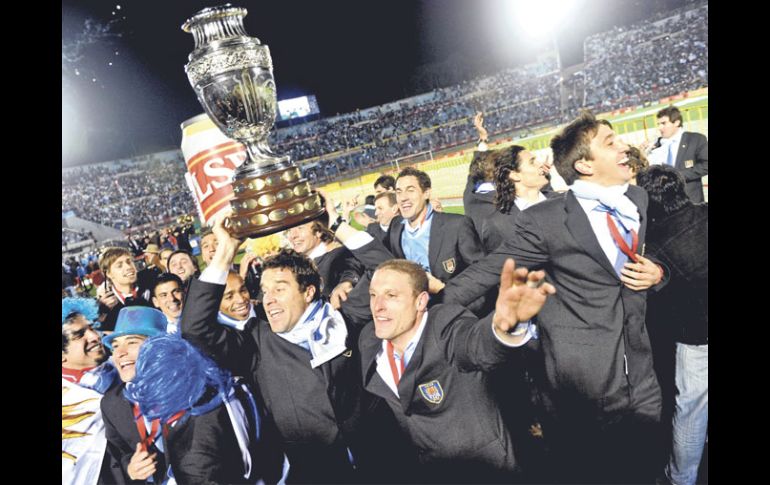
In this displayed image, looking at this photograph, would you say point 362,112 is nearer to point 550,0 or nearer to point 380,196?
point 380,196

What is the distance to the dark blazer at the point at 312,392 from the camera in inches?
84.0

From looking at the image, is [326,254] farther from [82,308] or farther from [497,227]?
[82,308]

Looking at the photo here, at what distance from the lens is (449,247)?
2289 millimetres

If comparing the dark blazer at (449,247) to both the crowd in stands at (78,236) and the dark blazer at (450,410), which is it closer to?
the dark blazer at (450,410)

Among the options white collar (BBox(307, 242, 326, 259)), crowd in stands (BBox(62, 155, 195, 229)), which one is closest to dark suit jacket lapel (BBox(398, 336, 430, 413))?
white collar (BBox(307, 242, 326, 259))

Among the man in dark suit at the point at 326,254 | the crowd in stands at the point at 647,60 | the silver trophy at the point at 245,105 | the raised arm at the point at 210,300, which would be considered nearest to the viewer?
the silver trophy at the point at 245,105

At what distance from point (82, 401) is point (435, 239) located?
2063 millimetres

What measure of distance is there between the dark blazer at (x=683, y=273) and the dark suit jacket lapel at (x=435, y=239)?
3.03 ft

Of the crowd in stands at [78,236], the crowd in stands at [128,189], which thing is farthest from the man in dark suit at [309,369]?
the crowd in stands at [78,236]

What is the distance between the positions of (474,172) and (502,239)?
0.38 meters

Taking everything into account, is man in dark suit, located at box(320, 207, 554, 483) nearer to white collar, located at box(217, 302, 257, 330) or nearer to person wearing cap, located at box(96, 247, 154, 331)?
white collar, located at box(217, 302, 257, 330)

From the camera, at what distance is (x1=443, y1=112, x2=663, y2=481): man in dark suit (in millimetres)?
1953

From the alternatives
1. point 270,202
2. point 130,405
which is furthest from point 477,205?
point 130,405

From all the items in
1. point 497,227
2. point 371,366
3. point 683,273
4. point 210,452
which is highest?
point 497,227
